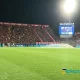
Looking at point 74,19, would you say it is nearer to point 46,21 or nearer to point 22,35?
point 46,21

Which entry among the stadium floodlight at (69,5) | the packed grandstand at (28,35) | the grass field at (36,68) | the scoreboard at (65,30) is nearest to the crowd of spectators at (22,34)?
the packed grandstand at (28,35)

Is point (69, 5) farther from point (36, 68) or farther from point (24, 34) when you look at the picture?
point (24, 34)

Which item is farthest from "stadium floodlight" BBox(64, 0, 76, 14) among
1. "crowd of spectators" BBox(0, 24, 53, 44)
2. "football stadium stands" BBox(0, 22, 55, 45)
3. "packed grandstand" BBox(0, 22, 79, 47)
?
"crowd of spectators" BBox(0, 24, 53, 44)

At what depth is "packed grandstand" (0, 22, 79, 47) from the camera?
75.7 metres

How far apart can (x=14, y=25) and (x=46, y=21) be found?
1217 cm

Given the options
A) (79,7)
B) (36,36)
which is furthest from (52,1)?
(36,36)

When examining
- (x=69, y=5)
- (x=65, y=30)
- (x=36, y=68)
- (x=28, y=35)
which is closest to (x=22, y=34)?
(x=28, y=35)

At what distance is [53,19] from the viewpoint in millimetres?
84188

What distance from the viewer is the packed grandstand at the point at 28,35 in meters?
75.7

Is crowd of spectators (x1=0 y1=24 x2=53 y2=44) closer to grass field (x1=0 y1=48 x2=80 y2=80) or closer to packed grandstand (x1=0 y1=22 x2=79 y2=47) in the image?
packed grandstand (x1=0 y1=22 x2=79 y2=47)

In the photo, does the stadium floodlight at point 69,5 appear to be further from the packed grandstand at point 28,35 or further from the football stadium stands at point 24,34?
the football stadium stands at point 24,34

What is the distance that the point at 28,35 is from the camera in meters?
81.4

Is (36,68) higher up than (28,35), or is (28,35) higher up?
(28,35)

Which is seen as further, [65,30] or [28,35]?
[28,35]
